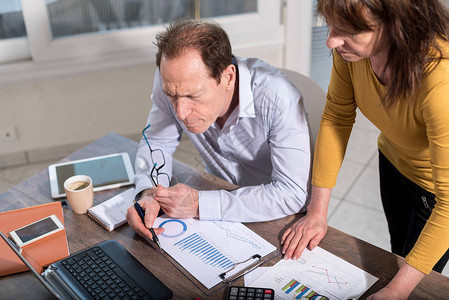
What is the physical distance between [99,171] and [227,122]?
18.9 inches

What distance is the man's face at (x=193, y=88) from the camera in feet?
4.50

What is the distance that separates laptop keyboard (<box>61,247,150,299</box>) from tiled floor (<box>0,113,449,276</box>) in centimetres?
122

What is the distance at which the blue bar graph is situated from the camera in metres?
1.26

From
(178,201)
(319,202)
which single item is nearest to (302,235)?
(319,202)

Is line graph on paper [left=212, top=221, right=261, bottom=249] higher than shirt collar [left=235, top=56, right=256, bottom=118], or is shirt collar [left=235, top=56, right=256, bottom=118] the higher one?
shirt collar [left=235, top=56, right=256, bottom=118]

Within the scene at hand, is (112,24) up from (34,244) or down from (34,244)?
up

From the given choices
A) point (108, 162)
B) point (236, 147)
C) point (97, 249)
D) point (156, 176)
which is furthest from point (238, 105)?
point (97, 249)

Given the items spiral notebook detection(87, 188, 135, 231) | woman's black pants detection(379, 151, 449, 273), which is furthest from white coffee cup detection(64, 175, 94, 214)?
woman's black pants detection(379, 151, 449, 273)

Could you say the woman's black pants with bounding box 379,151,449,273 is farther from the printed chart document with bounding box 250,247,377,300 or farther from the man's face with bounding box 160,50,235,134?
the man's face with bounding box 160,50,235,134

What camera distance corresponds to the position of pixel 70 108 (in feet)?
10.2

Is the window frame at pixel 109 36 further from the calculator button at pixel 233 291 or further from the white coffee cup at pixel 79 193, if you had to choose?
the calculator button at pixel 233 291

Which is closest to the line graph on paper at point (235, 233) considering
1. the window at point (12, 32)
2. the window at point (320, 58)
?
the window at point (12, 32)

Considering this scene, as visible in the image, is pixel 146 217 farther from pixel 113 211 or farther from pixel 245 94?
pixel 245 94

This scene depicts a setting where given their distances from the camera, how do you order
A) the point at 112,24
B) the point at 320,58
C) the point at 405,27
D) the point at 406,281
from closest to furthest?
the point at 405,27, the point at 406,281, the point at 112,24, the point at 320,58
